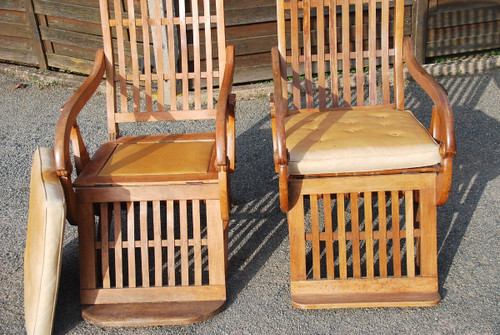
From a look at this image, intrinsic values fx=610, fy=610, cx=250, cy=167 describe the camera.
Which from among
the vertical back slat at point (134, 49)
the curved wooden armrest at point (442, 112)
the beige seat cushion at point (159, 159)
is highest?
the vertical back slat at point (134, 49)

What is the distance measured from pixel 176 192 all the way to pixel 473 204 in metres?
1.73

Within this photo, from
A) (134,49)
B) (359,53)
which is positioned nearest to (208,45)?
(134,49)

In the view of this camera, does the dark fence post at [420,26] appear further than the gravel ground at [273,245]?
Yes

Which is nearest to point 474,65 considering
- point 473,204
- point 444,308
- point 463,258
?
point 473,204

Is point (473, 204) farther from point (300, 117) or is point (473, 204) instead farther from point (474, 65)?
point (474, 65)

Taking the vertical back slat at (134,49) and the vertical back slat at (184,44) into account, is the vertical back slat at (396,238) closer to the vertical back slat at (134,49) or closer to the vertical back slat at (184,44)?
the vertical back slat at (184,44)

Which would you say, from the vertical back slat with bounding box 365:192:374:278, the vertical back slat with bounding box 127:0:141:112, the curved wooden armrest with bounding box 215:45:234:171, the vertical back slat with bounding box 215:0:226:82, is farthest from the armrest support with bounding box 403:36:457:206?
the vertical back slat with bounding box 127:0:141:112

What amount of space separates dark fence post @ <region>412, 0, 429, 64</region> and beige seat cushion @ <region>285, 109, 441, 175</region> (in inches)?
107

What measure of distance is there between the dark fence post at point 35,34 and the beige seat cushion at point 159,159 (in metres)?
3.36

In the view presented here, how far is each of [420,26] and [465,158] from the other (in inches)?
71.7

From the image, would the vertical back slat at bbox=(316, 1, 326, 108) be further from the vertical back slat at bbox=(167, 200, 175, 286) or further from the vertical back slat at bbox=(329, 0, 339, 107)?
the vertical back slat at bbox=(167, 200, 175, 286)

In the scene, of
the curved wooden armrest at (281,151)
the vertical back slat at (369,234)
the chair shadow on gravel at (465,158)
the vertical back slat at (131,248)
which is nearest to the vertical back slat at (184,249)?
the vertical back slat at (131,248)

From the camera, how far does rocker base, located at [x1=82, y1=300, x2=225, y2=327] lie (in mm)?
2559

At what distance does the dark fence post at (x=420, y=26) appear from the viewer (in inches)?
205
